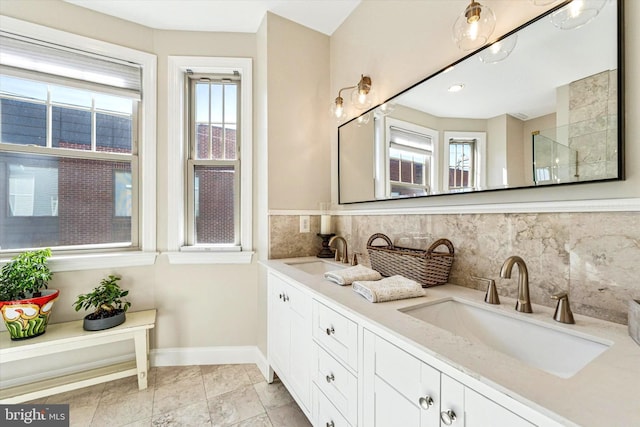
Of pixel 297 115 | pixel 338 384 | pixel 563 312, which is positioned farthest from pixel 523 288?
pixel 297 115

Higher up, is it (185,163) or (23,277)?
(185,163)

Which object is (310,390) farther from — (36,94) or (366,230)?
(36,94)

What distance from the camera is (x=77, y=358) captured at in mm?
1954

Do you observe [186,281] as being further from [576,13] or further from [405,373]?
[576,13]

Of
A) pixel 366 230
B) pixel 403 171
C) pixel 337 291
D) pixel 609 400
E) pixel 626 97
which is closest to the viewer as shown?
pixel 609 400

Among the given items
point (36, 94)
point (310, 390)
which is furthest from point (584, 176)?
point (36, 94)

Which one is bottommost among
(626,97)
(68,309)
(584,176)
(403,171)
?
(68,309)

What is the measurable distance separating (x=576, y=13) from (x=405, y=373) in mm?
1263

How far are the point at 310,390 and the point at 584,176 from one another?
55.9 inches

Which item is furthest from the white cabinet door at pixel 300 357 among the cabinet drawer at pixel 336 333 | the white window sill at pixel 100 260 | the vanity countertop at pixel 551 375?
the white window sill at pixel 100 260

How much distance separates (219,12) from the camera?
2.04 meters

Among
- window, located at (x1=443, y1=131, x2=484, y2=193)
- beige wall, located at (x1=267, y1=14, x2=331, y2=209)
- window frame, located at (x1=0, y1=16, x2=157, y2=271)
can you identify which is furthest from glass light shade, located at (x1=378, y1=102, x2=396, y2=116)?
window frame, located at (x1=0, y1=16, x2=157, y2=271)

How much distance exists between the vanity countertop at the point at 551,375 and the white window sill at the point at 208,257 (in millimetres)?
1454

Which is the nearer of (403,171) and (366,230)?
(403,171)
